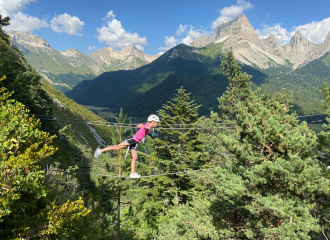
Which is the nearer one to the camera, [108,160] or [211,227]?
[211,227]

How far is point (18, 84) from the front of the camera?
1436 centimetres

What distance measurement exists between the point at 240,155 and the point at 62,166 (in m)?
21.8

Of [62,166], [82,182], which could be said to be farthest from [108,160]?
[82,182]

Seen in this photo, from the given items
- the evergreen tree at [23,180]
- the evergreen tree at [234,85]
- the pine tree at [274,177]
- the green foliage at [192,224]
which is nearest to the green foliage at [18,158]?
the evergreen tree at [23,180]

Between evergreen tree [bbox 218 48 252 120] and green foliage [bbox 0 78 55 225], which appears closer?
green foliage [bbox 0 78 55 225]

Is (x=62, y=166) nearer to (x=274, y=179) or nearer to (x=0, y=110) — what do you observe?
(x=0, y=110)

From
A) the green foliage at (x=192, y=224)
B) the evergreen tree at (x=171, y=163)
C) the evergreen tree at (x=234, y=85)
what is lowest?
the green foliage at (x=192, y=224)

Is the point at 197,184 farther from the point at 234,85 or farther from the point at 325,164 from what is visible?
the point at 234,85

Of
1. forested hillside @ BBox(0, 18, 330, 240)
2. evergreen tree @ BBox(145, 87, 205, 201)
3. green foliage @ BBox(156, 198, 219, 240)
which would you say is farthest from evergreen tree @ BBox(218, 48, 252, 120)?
green foliage @ BBox(156, 198, 219, 240)

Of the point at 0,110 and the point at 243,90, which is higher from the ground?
the point at 243,90

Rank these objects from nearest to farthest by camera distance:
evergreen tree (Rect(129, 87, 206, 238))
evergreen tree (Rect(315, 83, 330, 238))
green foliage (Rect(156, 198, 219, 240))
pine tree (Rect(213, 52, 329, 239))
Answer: pine tree (Rect(213, 52, 329, 239)) < evergreen tree (Rect(315, 83, 330, 238)) < green foliage (Rect(156, 198, 219, 240)) < evergreen tree (Rect(129, 87, 206, 238))

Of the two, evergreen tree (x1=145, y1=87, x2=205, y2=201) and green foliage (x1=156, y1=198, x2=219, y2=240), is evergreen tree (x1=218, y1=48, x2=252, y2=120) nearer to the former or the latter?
evergreen tree (x1=145, y1=87, x2=205, y2=201)

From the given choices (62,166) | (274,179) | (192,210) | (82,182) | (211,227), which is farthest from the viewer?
(82,182)

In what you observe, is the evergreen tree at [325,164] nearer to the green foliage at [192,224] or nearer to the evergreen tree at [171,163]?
the green foliage at [192,224]
